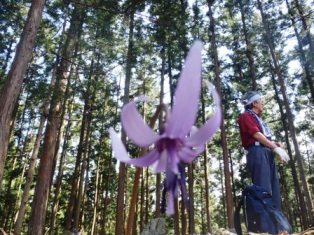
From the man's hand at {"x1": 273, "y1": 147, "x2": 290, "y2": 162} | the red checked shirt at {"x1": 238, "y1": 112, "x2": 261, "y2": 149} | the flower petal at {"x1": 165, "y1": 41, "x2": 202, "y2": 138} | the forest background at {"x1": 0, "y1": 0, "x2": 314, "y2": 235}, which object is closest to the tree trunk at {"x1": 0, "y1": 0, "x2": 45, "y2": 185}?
the forest background at {"x1": 0, "y1": 0, "x2": 314, "y2": 235}

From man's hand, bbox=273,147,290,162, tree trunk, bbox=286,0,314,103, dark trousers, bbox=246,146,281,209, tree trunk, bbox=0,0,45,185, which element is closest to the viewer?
man's hand, bbox=273,147,290,162

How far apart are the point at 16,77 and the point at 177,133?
8.55m

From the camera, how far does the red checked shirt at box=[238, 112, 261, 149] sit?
13.1 feet

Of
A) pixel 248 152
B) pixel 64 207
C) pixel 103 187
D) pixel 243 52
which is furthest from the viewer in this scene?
pixel 64 207

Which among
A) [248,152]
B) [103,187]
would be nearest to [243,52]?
[103,187]

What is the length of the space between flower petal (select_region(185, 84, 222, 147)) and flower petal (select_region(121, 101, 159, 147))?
0.22 ft

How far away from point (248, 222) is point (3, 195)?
31761 millimetres

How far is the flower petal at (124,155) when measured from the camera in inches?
22.5

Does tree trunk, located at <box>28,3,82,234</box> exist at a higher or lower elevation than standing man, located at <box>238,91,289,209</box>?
higher

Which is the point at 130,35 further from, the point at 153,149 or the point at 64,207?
the point at 64,207

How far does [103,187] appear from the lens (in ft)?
112

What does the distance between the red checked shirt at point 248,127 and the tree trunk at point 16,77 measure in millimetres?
5445

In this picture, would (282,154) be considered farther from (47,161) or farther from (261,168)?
(47,161)

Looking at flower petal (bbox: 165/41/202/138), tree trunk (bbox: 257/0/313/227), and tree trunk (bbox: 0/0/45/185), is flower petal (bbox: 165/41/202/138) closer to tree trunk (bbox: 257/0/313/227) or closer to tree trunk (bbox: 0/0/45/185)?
tree trunk (bbox: 0/0/45/185)
